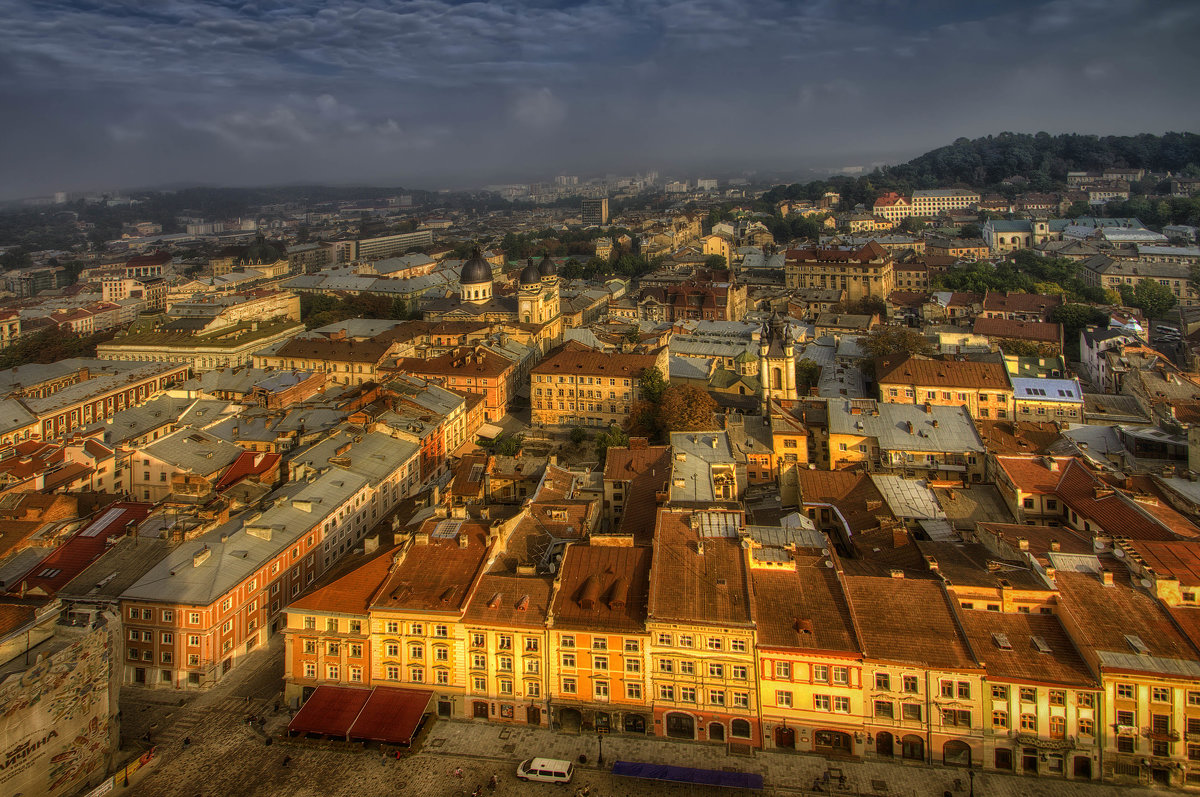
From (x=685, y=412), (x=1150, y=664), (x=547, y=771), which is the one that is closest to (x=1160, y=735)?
(x=1150, y=664)

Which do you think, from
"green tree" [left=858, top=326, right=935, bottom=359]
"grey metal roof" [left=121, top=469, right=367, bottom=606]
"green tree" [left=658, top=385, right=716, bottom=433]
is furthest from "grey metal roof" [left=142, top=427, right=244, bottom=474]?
"green tree" [left=858, top=326, right=935, bottom=359]

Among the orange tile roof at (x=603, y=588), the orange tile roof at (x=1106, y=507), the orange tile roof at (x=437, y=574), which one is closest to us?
the orange tile roof at (x=603, y=588)

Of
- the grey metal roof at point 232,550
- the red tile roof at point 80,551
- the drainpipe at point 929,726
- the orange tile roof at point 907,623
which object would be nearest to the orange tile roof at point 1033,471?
the orange tile roof at point 907,623

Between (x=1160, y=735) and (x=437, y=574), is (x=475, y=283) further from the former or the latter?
(x=1160, y=735)

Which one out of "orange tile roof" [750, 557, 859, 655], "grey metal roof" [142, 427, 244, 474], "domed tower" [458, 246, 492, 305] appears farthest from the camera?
"domed tower" [458, 246, 492, 305]

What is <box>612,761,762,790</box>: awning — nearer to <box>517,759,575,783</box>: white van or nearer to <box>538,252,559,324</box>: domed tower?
<box>517,759,575,783</box>: white van

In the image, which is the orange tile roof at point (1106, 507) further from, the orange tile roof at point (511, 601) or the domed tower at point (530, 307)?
the domed tower at point (530, 307)
